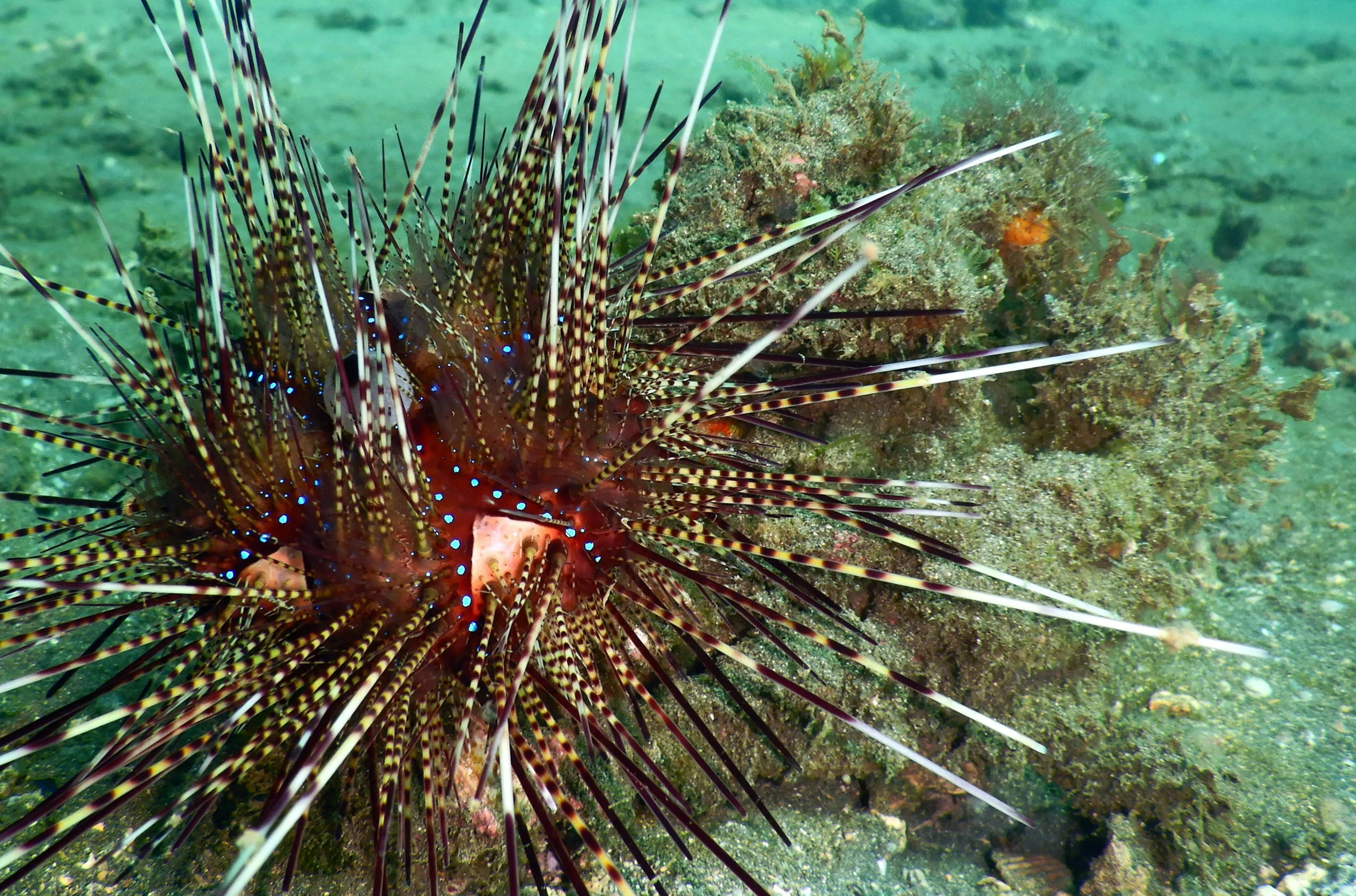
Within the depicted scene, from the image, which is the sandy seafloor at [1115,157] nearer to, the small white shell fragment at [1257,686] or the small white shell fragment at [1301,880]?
the small white shell fragment at [1257,686]

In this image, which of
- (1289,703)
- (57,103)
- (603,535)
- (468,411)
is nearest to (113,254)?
(468,411)

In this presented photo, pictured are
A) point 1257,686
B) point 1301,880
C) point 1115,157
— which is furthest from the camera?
point 1115,157

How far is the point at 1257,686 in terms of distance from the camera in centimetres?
381

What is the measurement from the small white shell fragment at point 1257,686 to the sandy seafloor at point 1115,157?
0.14 feet

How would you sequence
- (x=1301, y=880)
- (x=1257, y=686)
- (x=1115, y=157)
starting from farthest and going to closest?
1. (x=1115, y=157)
2. (x=1257, y=686)
3. (x=1301, y=880)

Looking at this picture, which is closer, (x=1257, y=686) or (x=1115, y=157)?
(x=1257, y=686)

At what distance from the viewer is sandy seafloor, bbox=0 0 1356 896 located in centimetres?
348

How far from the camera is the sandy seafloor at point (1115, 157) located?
11.4ft

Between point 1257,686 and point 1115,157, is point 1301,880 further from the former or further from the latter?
point 1115,157

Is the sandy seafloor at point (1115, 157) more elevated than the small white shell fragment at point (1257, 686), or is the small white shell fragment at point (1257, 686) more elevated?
the sandy seafloor at point (1115, 157)

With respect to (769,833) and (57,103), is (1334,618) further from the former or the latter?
(57,103)

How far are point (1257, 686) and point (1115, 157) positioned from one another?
321 cm

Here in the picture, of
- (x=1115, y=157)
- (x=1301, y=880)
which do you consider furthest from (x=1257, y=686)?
(x=1115, y=157)

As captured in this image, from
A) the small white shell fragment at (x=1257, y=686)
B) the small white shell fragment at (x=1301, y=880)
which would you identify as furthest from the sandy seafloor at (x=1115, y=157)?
the small white shell fragment at (x=1301, y=880)
